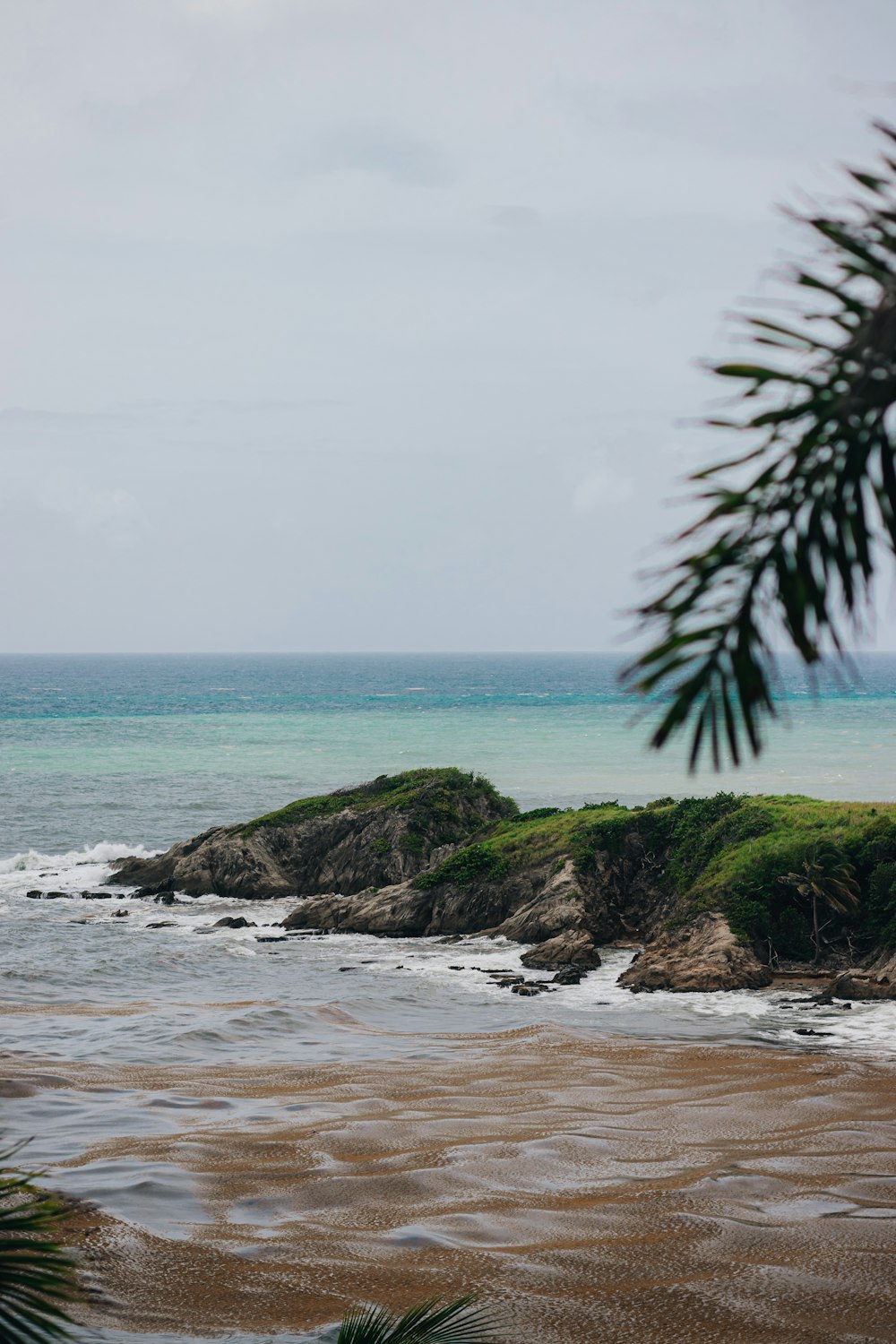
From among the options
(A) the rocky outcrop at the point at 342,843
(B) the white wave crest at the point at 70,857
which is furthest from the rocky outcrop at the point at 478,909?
(B) the white wave crest at the point at 70,857

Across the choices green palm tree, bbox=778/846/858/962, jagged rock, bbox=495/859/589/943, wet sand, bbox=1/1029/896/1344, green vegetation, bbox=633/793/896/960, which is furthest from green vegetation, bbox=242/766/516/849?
wet sand, bbox=1/1029/896/1344

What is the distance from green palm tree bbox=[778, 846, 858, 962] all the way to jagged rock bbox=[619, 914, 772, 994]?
1614 millimetres

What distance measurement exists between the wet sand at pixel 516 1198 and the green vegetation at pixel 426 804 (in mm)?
17811

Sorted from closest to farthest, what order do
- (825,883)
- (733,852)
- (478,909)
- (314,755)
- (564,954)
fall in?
(825,883)
(564,954)
(733,852)
(478,909)
(314,755)

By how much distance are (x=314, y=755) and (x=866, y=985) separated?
6182 centimetres

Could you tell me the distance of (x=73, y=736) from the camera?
95.1m

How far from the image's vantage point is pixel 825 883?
23.7 meters

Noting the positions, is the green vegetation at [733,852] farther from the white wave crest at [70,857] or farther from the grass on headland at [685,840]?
the white wave crest at [70,857]

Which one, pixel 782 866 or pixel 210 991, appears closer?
pixel 210 991

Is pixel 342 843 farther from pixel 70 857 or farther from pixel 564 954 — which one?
pixel 70 857

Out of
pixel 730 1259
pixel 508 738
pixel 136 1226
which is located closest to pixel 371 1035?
pixel 136 1226

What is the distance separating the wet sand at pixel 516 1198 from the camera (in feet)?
28.0

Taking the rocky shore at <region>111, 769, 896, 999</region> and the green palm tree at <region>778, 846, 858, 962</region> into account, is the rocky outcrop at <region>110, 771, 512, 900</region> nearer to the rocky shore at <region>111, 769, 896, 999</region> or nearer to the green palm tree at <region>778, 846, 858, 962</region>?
the rocky shore at <region>111, 769, 896, 999</region>

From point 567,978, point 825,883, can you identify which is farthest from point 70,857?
point 825,883
